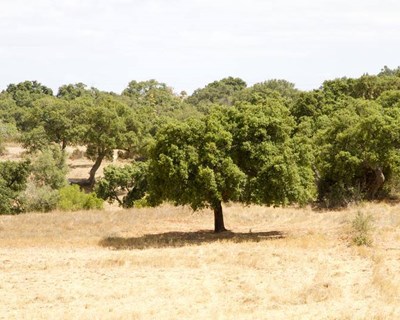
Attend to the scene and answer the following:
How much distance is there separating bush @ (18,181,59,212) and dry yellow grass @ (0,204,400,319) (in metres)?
8.10

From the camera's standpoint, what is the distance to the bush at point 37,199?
4222 centimetres

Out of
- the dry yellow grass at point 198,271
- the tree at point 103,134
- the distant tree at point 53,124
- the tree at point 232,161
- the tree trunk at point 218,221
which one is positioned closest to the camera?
the dry yellow grass at point 198,271

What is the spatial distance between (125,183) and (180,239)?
929 inches

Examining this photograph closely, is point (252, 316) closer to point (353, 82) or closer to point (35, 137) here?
point (35, 137)

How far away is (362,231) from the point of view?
86.7 ft

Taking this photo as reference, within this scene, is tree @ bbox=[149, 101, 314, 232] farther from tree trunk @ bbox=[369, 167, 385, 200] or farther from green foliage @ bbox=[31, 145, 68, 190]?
green foliage @ bbox=[31, 145, 68, 190]

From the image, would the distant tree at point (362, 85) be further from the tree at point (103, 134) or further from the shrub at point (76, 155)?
the shrub at point (76, 155)

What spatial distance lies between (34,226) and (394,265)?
21903 mm

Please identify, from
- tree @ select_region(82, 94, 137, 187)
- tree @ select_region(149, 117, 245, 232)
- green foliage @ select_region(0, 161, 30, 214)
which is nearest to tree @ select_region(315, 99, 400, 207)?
tree @ select_region(149, 117, 245, 232)

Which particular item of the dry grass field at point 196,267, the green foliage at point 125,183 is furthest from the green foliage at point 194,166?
the green foliage at point 125,183

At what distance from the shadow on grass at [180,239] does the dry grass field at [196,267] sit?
63 mm

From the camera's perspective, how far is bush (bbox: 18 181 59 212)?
42.2 m

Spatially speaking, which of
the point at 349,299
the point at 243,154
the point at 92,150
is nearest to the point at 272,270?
the point at 349,299

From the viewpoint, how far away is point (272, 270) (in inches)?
838
